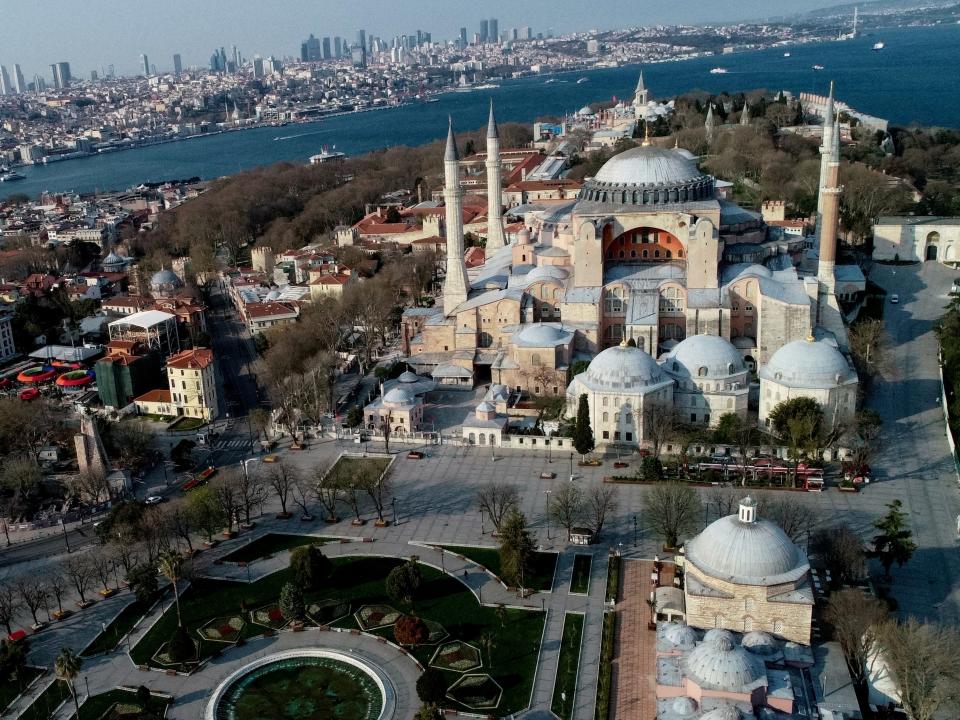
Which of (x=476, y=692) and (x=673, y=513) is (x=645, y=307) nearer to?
(x=673, y=513)

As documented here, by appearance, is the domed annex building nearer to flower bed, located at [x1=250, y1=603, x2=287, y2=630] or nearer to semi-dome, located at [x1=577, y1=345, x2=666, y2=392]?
flower bed, located at [x1=250, y1=603, x2=287, y2=630]

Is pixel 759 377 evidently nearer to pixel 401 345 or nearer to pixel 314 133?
pixel 401 345

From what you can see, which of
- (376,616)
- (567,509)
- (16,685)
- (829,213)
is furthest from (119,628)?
(829,213)

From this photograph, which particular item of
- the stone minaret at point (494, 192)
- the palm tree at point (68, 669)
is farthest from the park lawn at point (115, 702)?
the stone minaret at point (494, 192)

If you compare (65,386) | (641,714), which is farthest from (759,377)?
(65,386)

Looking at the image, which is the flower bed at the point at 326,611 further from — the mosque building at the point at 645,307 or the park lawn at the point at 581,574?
the mosque building at the point at 645,307
